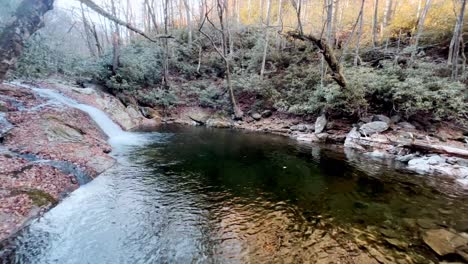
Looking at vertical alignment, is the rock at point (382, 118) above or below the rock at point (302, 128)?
above

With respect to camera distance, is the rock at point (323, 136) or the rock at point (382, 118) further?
the rock at point (323, 136)

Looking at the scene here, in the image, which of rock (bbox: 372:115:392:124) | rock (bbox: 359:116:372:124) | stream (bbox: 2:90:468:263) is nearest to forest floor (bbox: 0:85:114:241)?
stream (bbox: 2:90:468:263)

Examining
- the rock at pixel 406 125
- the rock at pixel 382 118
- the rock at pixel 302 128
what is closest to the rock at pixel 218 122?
the rock at pixel 302 128

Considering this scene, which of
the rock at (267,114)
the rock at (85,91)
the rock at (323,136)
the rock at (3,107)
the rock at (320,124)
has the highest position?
the rock at (85,91)

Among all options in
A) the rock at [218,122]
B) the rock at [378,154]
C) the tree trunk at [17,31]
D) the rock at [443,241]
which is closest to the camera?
the tree trunk at [17,31]

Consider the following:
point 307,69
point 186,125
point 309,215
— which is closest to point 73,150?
point 309,215

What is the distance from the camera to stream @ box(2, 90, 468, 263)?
429cm

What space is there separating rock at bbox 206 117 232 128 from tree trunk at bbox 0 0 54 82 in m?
13.8

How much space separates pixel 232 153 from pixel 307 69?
10.2 metres

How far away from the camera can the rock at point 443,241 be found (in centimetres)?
454

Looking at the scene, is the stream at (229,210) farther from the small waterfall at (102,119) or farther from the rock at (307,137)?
the rock at (307,137)

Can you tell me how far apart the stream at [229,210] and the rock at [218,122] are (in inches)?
310

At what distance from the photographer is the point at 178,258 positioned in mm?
4102

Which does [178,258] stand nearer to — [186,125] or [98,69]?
[186,125]
